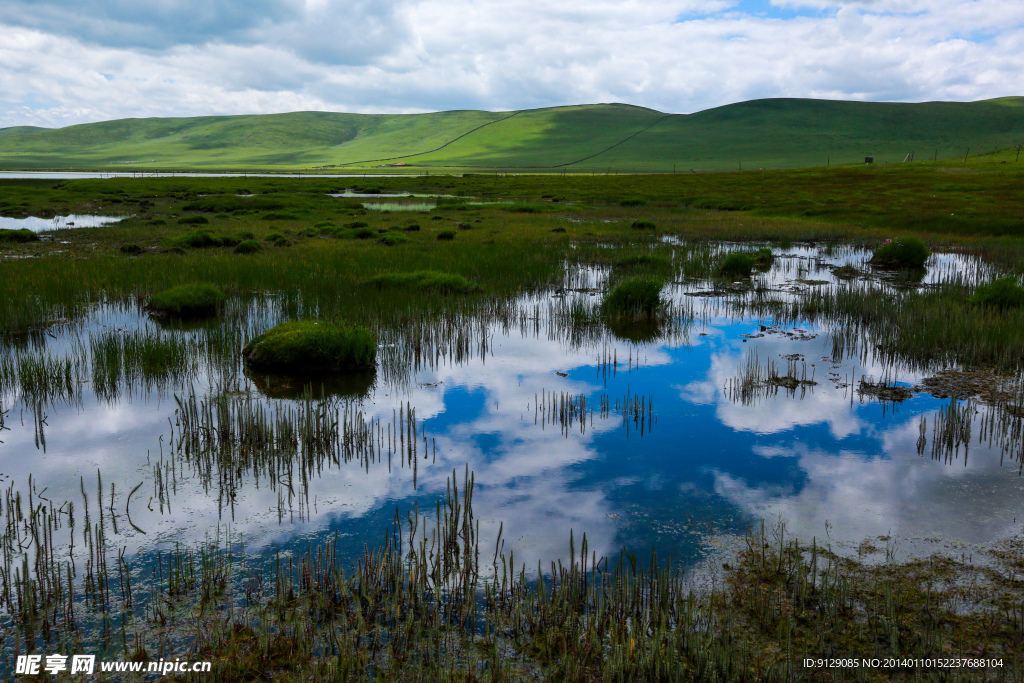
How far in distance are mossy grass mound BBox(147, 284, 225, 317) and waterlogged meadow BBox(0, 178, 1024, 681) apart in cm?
11

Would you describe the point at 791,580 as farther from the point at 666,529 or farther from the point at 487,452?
the point at 487,452

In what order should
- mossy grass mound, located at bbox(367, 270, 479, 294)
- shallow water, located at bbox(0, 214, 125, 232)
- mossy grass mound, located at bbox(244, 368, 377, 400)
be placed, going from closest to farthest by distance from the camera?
mossy grass mound, located at bbox(244, 368, 377, 400), mossy grass mound, located at bbox(367, 270, 479, 294), shallow water, located at bbox(0, 214, 125, 232)

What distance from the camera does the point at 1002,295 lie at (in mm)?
15023

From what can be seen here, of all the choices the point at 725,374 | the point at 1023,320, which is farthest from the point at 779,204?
the point at 725,374

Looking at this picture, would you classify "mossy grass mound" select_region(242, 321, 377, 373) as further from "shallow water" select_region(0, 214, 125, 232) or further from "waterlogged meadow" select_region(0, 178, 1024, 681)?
"shallow water" select_region(0, 214, 125, 232)

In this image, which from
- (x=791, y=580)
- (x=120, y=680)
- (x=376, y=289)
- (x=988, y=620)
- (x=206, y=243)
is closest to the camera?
(x=120, y=680)

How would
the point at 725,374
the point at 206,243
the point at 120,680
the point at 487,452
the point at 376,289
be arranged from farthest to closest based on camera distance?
1. the point at 206,243
2. the point at 376,289
3. the point at 725,374
4. the point at 487,452
5. the point at 120,680

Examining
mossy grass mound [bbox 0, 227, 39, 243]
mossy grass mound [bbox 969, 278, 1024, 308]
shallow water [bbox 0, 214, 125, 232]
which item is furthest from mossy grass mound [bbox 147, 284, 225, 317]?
shallow water [bbox 0, 214, 125, 232]

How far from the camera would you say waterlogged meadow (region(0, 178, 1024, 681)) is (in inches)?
189

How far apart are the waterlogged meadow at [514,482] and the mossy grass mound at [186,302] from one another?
112 mm

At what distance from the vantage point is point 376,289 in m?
17.9

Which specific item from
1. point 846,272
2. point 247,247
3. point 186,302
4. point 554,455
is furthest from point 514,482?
point 247,247

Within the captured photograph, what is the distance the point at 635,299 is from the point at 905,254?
12.8 meters

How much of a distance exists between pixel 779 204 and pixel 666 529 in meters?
47.0
